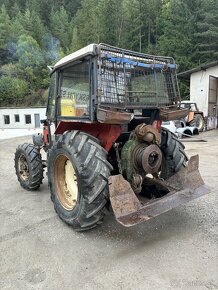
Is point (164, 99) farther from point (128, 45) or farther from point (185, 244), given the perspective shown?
point (128, 45)

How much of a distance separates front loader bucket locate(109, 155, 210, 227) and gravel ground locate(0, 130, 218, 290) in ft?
1.11

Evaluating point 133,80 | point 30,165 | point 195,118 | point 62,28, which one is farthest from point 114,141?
point 62,28

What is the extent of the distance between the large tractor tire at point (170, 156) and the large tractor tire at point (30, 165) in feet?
6.56

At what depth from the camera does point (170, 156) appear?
12.4 feet

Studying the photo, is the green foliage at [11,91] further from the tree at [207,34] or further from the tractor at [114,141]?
the tractor at [114,141]

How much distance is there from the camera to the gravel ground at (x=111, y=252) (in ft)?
7.45

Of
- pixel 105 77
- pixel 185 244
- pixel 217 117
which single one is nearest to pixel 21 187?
pixel 105 77

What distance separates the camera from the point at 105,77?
305cm

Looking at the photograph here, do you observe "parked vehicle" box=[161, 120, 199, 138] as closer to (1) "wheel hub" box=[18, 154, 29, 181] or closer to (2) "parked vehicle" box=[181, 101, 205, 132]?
(2) "parked vehicle" box=[181, 101, 205, 132]

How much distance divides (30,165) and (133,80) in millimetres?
2196

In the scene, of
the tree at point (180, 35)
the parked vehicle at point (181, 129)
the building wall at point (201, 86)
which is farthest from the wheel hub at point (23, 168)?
the tree at point (180, 35)

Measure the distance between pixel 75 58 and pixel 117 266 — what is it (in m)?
2.24

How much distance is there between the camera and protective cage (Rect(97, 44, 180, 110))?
9.91ft

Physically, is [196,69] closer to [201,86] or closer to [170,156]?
[201,86]
